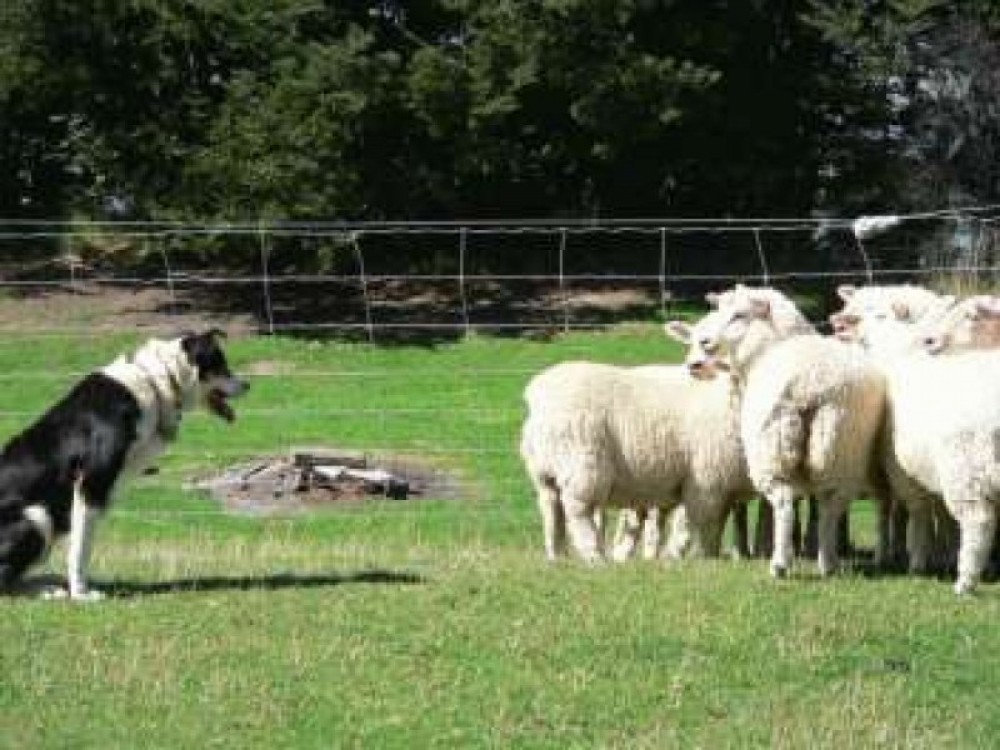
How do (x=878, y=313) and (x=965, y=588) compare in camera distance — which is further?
(x=878, y=313)

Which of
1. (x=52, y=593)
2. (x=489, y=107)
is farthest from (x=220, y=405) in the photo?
(x=489, y=107)

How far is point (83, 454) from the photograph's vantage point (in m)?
11.4

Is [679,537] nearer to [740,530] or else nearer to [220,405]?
[740,530]

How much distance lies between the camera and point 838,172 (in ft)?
133

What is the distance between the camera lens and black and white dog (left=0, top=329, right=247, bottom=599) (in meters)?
11.3

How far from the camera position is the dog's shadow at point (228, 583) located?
11.6 m

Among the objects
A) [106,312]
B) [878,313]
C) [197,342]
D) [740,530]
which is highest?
[197,342]

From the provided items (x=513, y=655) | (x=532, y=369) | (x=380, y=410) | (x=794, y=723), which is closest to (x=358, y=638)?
(x=513, y=655)

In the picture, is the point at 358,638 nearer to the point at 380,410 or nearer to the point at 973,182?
the point at 380,410

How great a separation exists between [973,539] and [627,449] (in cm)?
317

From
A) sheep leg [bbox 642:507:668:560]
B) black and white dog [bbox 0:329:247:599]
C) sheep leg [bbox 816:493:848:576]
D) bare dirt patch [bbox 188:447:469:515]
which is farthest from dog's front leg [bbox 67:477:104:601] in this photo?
bare dirt patch [bbox 188:447:469:515]

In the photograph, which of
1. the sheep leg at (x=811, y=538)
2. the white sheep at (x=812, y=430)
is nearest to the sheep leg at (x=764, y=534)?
the sheep leg at (x=811, y=538)

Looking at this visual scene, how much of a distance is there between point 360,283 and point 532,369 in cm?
A: 853

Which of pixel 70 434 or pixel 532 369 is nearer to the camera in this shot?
pixel 70 434
